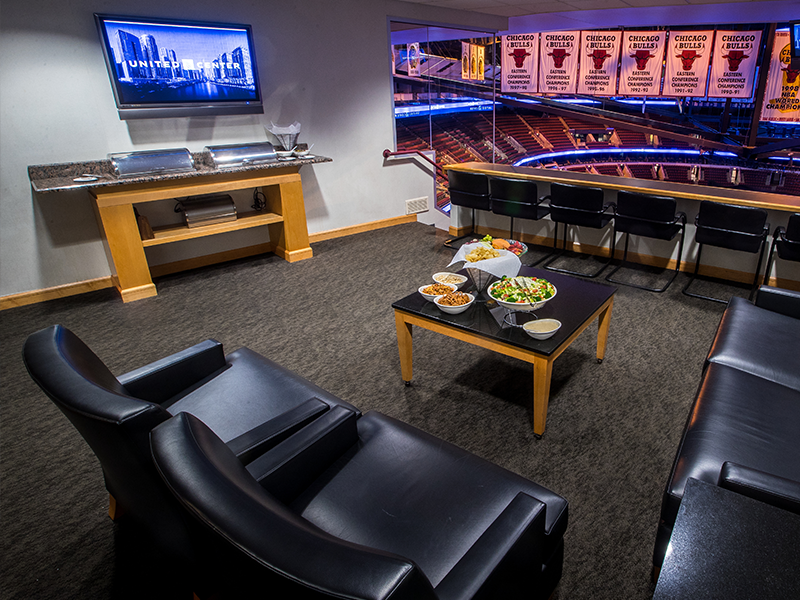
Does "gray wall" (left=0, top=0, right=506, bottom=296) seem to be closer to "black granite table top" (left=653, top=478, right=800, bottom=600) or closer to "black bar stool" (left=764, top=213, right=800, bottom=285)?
"black bar stool" (left=764, top=213, right=800, bottom=285)

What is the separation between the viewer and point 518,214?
4352mm

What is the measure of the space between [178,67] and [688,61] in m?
5.55

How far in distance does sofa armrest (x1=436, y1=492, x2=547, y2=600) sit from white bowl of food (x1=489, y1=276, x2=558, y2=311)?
45.7 inches

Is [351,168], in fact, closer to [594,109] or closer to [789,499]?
[789,499]

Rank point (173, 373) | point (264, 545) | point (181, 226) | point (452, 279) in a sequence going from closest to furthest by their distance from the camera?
point (264, 545) → point (173, 373) → point (452, 279) → point (181, 226)

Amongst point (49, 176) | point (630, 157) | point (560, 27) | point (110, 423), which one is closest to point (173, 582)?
point (110, 423)

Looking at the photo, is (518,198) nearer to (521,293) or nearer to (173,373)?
(521,293)

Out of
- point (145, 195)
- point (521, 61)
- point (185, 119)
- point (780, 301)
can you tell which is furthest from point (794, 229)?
point (185, 119)

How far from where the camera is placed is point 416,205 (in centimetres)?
613

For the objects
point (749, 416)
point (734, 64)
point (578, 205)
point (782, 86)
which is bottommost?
point (749, 416)

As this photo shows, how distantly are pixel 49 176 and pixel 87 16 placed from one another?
1.31 metres

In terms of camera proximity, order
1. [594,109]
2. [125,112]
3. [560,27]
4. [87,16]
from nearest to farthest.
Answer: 1. [87,16]
2. [125,112]
3. [560,27]
4. [594,109]

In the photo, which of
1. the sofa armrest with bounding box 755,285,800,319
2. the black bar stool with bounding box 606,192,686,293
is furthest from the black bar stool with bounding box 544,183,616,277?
the sofa armrest with bounding box 755,285,800,319

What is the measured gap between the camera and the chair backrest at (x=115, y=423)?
1141 millimetres
